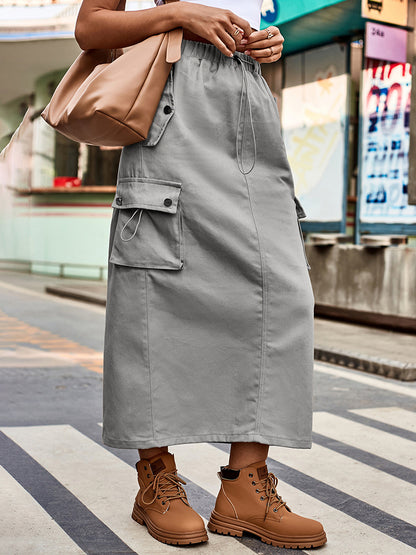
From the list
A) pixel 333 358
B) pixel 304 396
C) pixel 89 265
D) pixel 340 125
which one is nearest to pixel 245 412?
pixel 304 396

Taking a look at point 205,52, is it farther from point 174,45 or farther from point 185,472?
point 185,472

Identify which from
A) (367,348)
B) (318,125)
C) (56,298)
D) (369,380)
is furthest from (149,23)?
(56,298)

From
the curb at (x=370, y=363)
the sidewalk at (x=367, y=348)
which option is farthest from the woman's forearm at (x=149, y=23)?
the curb at (x=370, y=363)

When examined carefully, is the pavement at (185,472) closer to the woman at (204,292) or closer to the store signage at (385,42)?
the woman at (204,292)

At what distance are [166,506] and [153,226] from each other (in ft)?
2.74

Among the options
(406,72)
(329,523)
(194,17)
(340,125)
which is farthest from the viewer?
(340,125)

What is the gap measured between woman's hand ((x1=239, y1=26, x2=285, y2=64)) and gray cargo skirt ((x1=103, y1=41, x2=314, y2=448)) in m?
0.10

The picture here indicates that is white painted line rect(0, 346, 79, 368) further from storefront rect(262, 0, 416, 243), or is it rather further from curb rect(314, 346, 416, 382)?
storefront rect(262, 0, 416, 243)

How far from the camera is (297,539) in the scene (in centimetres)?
255

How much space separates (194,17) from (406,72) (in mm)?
9230

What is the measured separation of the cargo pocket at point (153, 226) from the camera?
251 centimetres

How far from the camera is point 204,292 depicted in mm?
2531

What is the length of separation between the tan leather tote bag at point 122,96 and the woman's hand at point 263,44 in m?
0.22

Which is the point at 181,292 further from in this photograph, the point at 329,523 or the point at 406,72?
the point at 406,72
